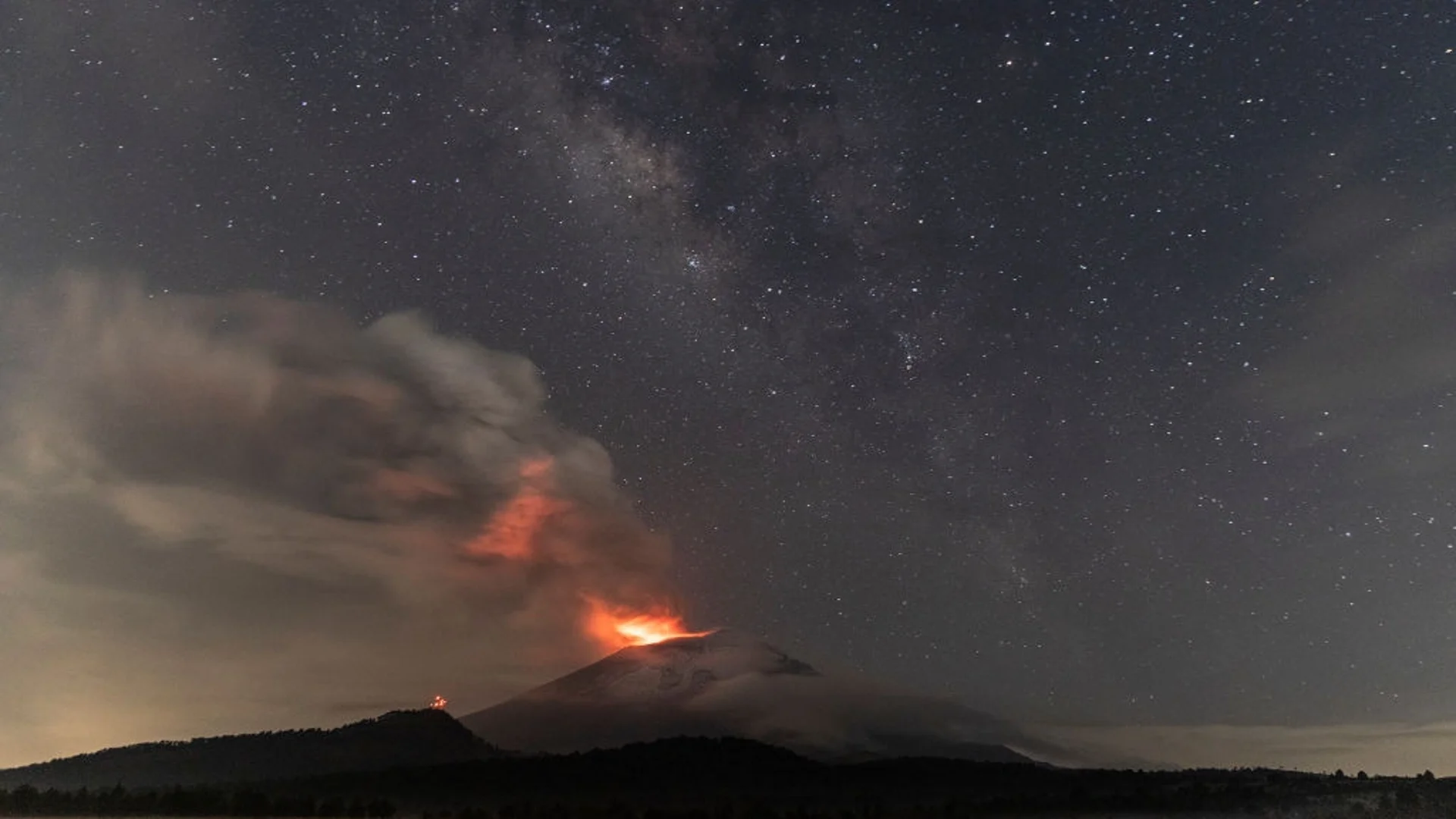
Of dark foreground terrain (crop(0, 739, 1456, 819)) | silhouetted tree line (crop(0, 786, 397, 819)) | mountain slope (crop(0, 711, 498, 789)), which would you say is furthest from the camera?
mountain slope (crop(0, 711, 498, 789))

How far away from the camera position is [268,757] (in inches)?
5418

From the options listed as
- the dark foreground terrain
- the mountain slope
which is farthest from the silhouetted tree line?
the mountain slope

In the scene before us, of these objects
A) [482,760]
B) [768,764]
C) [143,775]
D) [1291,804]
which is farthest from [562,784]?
[1291,804]

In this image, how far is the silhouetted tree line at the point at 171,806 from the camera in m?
74.8

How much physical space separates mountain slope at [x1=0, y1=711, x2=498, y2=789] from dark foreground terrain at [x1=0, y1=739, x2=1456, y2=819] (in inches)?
415

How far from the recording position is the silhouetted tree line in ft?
245

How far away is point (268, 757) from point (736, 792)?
61.5 meters

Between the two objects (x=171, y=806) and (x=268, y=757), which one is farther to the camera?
(x=268, y=757)

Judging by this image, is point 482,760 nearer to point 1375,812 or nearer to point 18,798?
point 18,798

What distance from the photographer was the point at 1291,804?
220 feet

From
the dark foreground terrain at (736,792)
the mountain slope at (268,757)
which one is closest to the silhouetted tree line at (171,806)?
the dark foreground terrain at (736,792)

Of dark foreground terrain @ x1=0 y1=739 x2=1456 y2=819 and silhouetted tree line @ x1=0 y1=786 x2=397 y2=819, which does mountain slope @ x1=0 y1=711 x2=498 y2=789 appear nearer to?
dark foreground terrain @ x1=0 y1=739 x2=1456 y2=819

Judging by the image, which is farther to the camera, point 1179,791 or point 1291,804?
point 1179,791

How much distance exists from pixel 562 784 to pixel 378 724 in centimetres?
5644
